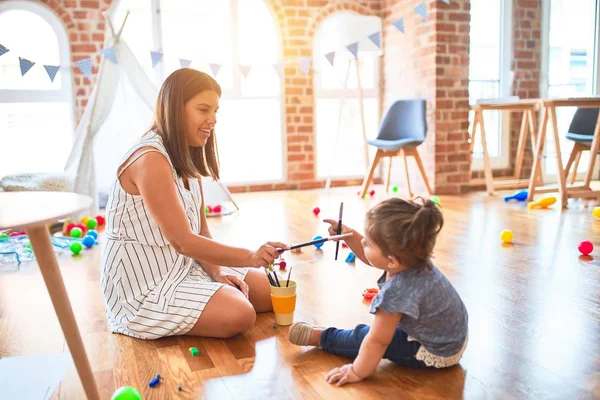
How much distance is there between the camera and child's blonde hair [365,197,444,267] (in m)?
1.30

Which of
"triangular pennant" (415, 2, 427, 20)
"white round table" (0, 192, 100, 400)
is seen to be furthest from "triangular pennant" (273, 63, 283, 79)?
"white round table" (0, 192, 100, 400)

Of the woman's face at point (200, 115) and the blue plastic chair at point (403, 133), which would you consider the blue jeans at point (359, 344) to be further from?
the blue plastic chair at point (403, 133)

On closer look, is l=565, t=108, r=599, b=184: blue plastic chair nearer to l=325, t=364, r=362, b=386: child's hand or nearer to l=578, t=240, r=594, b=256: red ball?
l=578, t=240, r=594, b=256: red ball

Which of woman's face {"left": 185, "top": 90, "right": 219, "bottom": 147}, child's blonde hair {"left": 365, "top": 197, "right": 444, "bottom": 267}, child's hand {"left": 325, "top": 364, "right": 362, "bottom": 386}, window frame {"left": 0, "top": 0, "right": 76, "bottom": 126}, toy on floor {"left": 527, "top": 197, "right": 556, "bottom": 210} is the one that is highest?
window frame {"left": 0, "top": 0, "right": 76, "bottom": 126}

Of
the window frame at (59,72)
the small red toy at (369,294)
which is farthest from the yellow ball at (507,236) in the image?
the window frame at (59,72)

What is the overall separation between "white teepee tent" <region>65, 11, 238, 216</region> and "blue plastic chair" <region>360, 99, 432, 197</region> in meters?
1.36

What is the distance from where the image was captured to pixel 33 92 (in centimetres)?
460

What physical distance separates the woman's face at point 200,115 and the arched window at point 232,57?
323 cm

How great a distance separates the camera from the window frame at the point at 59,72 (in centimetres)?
451

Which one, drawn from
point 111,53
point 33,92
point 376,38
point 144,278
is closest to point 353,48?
point 376,38

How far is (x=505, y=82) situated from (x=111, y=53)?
347 cm

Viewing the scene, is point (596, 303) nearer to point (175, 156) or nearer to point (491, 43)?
point (175, 156)

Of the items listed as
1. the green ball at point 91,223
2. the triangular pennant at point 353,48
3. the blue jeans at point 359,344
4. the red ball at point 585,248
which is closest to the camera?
the blue jeans at point 359,344

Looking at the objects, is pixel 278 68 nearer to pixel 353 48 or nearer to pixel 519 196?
pixel 353 48
